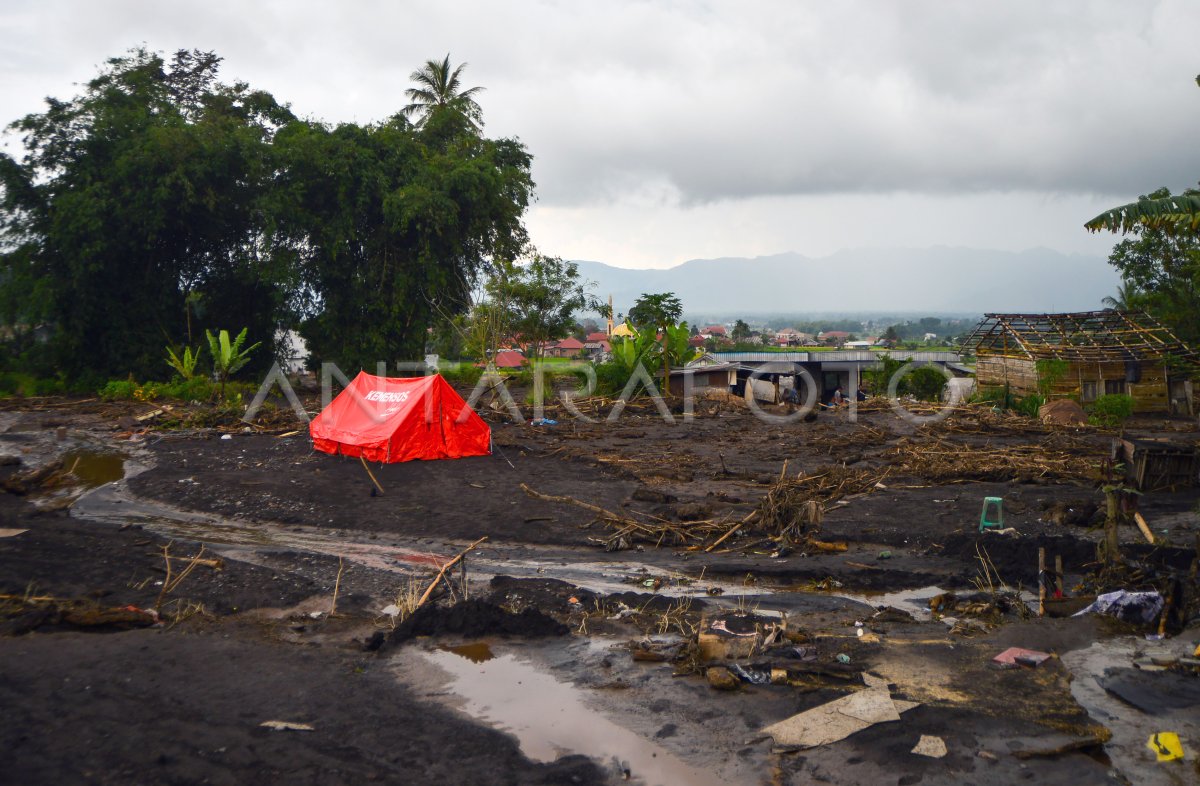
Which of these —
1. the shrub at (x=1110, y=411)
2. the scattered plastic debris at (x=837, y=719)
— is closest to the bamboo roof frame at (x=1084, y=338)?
the shrub at (x=1110, y=411)

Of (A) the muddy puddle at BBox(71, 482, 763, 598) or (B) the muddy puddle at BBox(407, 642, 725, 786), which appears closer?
(B) the muddy puddle at BBox(407, 642, 725, 786)

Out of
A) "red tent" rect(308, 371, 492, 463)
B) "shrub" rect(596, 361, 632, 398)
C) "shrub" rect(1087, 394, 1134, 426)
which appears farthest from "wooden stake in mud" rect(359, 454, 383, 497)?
"shrub" rect(1087, 394, 1134, 426)

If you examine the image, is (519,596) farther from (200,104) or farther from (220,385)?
(200,104)

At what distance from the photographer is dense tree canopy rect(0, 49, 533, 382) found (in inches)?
1037

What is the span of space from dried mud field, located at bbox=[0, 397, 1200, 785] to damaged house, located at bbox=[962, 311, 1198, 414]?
10.9m

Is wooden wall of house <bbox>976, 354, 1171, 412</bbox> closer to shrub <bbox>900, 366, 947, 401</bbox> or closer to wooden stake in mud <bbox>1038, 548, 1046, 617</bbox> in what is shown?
shrub <bbox>900, 366, 947, 401</bbox>

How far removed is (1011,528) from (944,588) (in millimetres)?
2406

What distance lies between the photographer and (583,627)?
26.6 feet

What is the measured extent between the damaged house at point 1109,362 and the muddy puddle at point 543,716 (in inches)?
879

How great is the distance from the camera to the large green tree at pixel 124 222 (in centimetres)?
2605

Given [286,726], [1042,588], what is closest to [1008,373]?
[1042,588]

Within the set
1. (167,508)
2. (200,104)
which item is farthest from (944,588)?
(200,104)

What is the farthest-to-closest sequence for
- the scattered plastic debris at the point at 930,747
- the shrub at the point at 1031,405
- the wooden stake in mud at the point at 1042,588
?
the shrub at the point at 1031,405, the wooden stake in mud at the point at 1042,588, the scattered plastic debris at the point at 930,747

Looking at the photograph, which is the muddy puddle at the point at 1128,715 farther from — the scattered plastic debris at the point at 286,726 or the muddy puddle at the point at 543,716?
the scattered plastic debris at the point at 286,726
